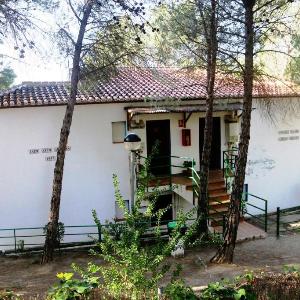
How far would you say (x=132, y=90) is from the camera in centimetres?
1491

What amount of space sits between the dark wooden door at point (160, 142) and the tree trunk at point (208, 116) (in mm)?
2415

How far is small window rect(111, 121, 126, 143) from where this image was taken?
14.3 metres

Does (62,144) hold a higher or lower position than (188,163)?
higher

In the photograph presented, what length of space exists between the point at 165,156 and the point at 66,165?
3.23m

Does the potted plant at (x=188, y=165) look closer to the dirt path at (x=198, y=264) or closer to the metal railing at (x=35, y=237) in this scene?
the metal railing at (x=35, y=237)

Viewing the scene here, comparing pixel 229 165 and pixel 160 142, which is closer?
pixel 160 142

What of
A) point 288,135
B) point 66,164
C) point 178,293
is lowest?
point 178,293

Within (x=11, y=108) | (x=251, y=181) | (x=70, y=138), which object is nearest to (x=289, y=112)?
(x=251, y=181)

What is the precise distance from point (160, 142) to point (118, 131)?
1.59m

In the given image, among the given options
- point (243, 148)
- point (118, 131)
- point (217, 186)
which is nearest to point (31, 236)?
point (118, 131)

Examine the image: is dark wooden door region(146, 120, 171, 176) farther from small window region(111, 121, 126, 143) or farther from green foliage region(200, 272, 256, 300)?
green foliage region(200, 272, 256, 300)

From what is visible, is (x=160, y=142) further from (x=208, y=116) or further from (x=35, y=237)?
(x=35, y=237)

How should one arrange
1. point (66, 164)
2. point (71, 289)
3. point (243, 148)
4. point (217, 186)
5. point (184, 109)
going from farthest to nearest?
1. point (217, 186)
2. point (184, 109)
3. point (66, 164)
4. point (243, 148)
5. point (71, 289)

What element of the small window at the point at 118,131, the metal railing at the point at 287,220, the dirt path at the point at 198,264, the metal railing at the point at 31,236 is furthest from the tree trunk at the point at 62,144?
the metal railing at the point at 287,220
